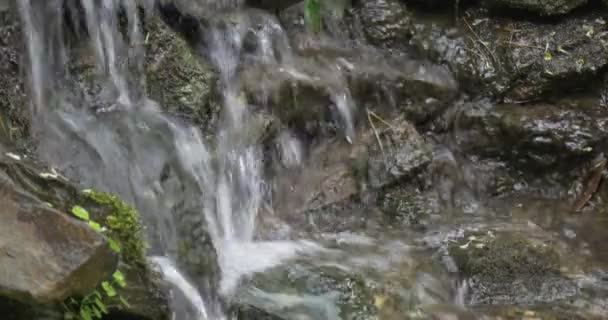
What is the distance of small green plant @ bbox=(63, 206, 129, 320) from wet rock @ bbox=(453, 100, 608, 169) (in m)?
3.26

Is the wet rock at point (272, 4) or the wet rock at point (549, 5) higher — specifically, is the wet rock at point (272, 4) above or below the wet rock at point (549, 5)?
above

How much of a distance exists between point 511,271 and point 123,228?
2350 millimetres

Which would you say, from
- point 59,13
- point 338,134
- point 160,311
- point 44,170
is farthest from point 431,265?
point 59,13

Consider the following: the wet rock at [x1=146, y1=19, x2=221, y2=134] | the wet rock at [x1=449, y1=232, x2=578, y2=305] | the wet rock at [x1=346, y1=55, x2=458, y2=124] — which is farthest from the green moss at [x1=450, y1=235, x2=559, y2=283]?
the wet rock at [x1=146, y1=19, x2=221, y2=134]

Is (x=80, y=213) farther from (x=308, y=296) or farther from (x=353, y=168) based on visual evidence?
(x=353, y=168)

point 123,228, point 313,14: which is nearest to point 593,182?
point 313,14

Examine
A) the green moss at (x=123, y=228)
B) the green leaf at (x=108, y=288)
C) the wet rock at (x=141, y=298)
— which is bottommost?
the wet rock at (x=141, y=298)

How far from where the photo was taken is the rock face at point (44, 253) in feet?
7.60

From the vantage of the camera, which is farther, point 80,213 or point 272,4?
point 272,4

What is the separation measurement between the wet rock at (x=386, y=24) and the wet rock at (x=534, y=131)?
0.74 meters

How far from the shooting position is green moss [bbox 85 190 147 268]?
280cm

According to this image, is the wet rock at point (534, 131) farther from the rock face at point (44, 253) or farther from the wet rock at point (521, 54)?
the rock face at point (44, 253)

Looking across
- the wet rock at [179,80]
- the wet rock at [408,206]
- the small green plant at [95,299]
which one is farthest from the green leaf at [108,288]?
the wet rock at [408,206]

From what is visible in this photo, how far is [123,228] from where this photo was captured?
2828 millimetres
